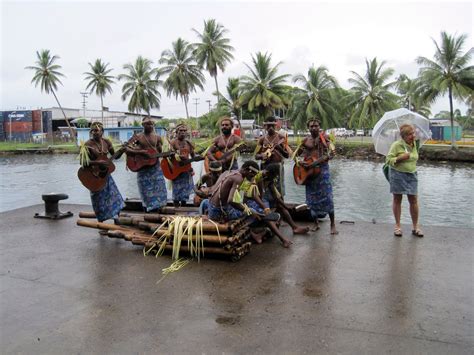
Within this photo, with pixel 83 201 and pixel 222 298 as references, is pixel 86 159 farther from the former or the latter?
pixel 83 201

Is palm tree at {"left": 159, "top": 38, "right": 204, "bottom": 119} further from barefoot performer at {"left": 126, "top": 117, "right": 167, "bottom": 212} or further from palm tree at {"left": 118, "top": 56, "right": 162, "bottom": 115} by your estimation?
barefoot performer at {"left": 126, "top": 117, "right": 167, "bottom": 212}

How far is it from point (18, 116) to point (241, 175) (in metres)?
60.9

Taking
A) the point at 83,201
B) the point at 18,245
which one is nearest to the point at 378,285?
the point at 18,245

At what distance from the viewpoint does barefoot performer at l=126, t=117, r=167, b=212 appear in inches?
258

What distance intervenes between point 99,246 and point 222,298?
268cm

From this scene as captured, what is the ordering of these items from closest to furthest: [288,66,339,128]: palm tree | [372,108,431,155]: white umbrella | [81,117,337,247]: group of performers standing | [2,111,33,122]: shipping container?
[81,117,337,247]: group of performers standing, [372,108,431,155]: white umbrella, [288,66,339,128]: palm tree, [2,111,33,122]: shipping container

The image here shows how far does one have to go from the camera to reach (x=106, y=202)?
6242 millimetres

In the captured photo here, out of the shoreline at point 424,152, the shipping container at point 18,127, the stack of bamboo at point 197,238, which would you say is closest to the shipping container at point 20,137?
the shipping container at point 18,127

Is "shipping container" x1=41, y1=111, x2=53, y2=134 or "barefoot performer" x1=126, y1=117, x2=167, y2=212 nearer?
"barefoot performer" x1=126, y1=117, x2=167, y2=212

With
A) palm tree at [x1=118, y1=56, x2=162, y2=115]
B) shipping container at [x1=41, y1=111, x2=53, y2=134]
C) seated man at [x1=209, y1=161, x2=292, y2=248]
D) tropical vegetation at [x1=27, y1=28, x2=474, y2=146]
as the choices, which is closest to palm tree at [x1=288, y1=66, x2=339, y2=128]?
tropical vegetation at [x1=27, y1=28, x2=474, y2=146]

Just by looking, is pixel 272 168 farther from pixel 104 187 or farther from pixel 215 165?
pixel 104 187

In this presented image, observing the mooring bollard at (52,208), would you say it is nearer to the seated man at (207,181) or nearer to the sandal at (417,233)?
the seated man at (207,181)

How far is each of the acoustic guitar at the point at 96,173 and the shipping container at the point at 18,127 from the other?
57.5m

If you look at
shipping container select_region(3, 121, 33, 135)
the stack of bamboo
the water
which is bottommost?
the water
